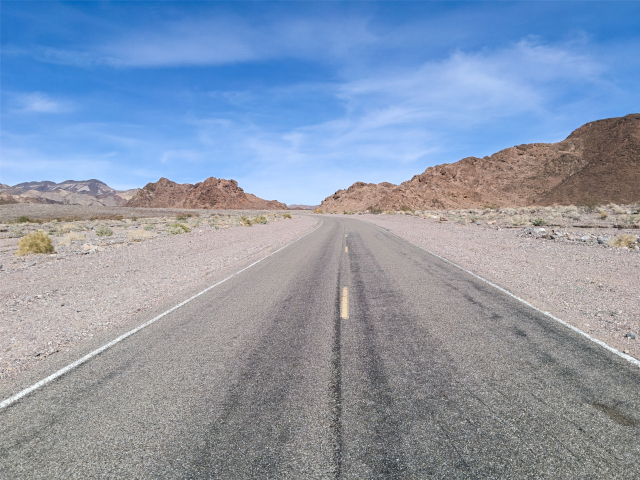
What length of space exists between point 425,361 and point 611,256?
1231cm

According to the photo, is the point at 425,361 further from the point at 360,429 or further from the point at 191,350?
the point at 191,350

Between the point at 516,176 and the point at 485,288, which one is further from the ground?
the point at 516,176

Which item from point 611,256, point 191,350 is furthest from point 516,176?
point 191,350

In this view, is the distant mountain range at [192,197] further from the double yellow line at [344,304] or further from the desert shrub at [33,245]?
the double yellow line at [344,304]

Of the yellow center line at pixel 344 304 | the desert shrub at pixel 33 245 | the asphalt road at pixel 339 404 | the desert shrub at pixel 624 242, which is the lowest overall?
the asphalt road at pixel 339 404

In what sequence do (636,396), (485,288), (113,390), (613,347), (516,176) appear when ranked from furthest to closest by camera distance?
(516,176) < (485,288) < (613,347) < (113,390) < (636,396)

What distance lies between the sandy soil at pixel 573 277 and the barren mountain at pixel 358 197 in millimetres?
117975

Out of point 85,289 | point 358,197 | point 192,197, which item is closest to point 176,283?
point 85,289

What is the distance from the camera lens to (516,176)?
274 feet

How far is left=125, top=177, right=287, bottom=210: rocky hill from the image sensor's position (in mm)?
153625

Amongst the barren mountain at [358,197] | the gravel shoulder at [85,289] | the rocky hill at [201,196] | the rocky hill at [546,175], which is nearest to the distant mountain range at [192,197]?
the rocky hill at [201,196]

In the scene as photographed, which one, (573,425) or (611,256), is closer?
(573,425)

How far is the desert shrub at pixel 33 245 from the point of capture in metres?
15.9

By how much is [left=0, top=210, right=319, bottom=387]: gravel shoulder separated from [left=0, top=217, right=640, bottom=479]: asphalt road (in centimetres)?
123
